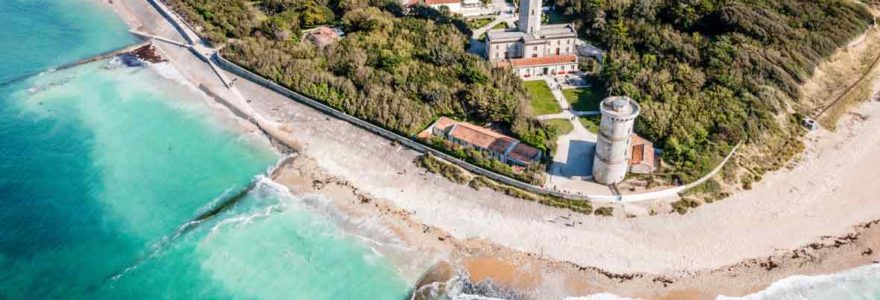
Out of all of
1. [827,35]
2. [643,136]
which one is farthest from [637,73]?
[827,35]

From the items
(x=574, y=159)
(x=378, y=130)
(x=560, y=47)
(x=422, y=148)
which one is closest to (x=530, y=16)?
(x=560, y=47)

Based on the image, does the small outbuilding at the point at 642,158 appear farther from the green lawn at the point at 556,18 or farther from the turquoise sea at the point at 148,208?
the green lawn at the point at 556,18

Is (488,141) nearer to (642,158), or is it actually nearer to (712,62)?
(642,158)

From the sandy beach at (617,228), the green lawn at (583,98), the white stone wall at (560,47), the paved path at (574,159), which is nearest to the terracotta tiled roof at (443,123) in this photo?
the sandy beach at (617,228)

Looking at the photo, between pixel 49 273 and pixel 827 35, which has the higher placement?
pixel 827 35

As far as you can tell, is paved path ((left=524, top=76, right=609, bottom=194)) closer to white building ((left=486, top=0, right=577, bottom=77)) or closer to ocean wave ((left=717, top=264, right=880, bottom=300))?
white building ((left=486, top=0, right=577, bottom=77))

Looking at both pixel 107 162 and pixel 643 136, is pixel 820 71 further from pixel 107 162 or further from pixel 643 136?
pixel 107 162

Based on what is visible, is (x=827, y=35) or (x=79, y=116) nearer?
(x=79, y=116)
